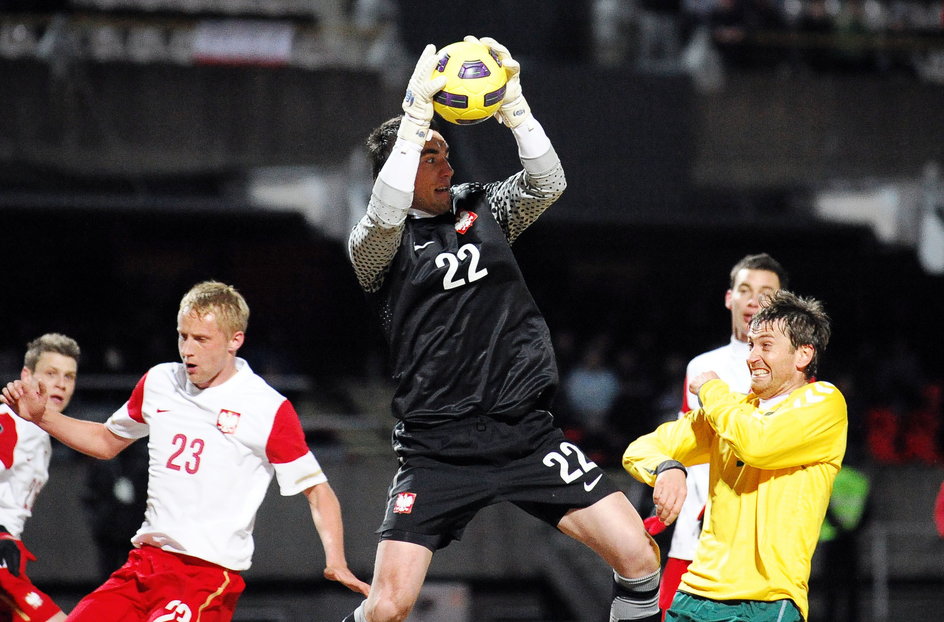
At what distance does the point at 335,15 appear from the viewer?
14305mm

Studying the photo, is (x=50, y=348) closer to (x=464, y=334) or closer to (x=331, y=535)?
(x=331, y=535)

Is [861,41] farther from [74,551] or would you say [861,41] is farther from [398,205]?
[398,205]

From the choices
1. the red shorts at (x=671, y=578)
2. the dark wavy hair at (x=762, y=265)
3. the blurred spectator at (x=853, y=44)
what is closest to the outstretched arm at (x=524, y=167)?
the dark wavy hair at (x=762, y=265)

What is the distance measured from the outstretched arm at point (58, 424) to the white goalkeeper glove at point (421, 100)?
65.6 inches

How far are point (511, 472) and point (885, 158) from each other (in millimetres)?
10262

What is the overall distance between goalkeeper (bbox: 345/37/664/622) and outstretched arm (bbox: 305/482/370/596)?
9cm

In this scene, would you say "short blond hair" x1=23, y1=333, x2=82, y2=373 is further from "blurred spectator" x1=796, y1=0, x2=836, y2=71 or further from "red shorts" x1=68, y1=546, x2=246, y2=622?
"blurred spectator" x1=796, y1=0, x2=836, y2=71

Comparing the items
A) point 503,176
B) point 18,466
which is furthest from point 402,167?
point 503,176

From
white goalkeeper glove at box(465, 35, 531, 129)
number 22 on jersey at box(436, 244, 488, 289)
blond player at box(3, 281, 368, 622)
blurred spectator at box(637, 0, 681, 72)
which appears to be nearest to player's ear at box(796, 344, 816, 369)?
number 22 on jersey at box(436, 244, 488, 289)

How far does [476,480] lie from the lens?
172 inches

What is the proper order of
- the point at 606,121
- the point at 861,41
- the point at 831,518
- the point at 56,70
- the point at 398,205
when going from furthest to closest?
the point at 861,41 < the point at 606,121 < the point at 56,70 < the point at 831,518 < the point at 398,205

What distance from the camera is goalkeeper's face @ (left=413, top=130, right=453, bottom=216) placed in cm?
450

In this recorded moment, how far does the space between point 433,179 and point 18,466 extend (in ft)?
7.86

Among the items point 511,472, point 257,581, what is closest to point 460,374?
point 511,472
